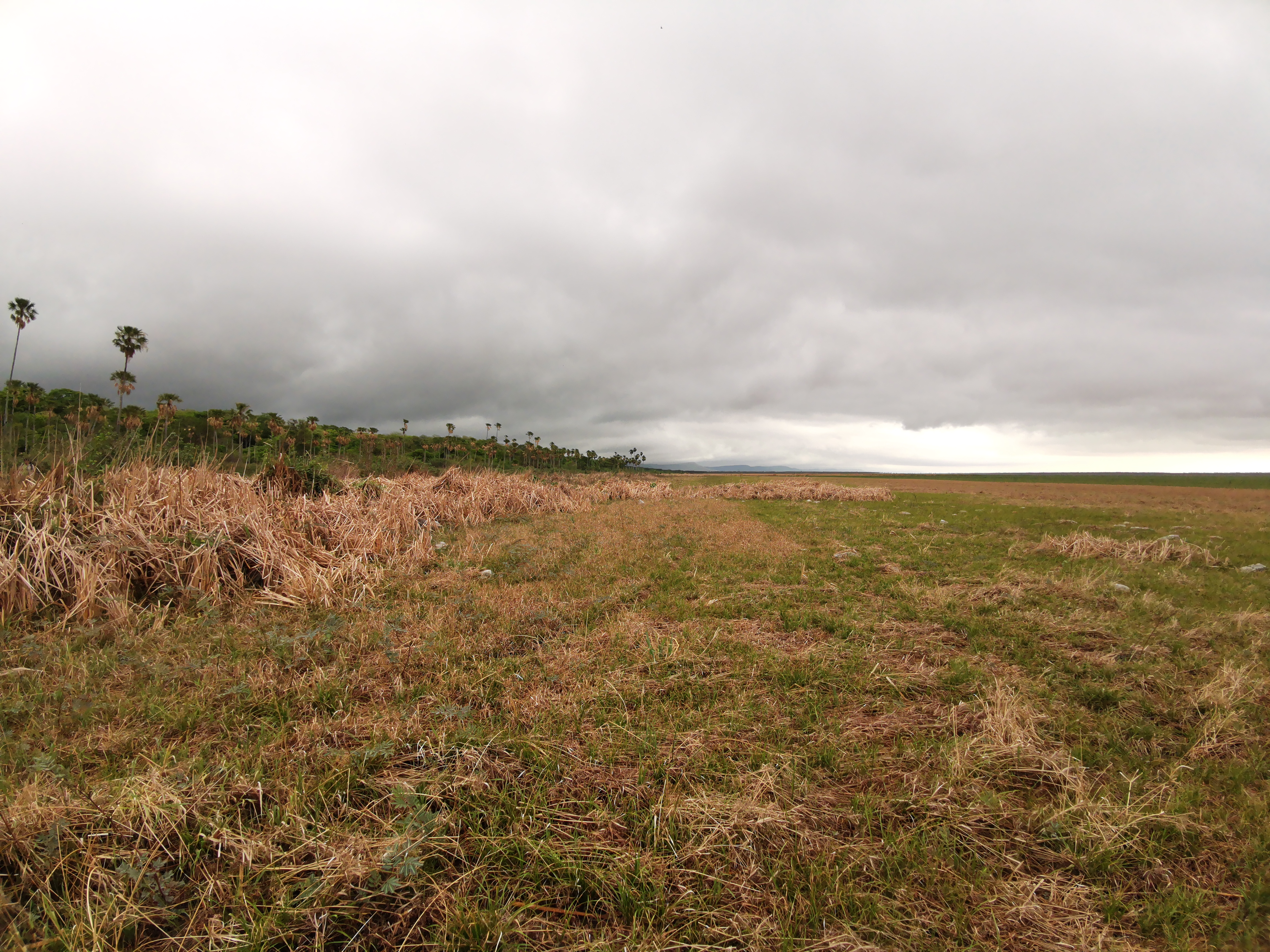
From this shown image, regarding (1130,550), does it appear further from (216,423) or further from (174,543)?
(216,423)

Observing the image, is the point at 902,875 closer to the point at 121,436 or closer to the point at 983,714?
the point at 983,714

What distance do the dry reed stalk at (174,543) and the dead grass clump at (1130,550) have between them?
16.5 metres

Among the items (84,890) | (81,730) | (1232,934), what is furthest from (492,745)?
(1232,934)

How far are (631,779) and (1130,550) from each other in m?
15.8

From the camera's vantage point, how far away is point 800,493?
3978cm

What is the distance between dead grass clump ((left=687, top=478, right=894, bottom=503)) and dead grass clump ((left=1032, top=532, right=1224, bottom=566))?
2149 centimetres

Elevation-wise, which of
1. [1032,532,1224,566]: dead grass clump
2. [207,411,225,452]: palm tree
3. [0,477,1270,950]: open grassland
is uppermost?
[207,411,225,452]: palm tree

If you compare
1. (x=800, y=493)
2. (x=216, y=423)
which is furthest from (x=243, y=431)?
(x=800, y=493)

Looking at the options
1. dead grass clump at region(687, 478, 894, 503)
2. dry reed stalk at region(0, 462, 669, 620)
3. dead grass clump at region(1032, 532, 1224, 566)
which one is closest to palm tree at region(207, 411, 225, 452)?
dead grass clump at region(687, 478, 894, 503)

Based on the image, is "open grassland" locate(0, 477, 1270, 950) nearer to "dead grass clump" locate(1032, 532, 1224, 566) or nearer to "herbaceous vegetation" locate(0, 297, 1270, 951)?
"herbaceous vegetation" locate(0, 297, 1270, 951)

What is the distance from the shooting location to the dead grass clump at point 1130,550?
11.8 metres

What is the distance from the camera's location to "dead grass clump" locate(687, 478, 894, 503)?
1485 inches

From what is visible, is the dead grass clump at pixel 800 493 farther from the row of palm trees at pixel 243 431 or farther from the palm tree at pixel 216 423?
the palm tree at pixel 216 423

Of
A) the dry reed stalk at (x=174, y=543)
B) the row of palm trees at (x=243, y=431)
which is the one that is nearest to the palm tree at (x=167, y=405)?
the row of palm trees at (x=243, y=431)
